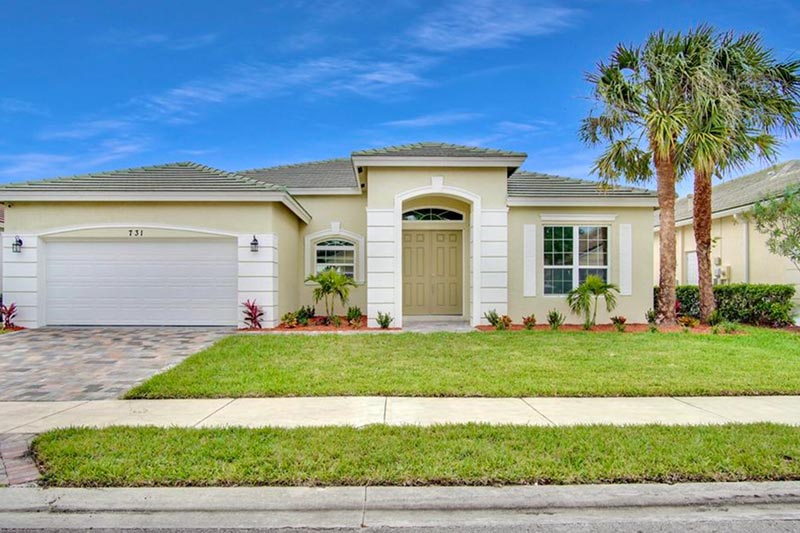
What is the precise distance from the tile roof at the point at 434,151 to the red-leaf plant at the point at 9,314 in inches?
367

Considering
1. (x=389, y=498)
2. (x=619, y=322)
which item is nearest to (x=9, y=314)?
(x=389, y=498)

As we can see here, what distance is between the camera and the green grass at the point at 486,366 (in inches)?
242

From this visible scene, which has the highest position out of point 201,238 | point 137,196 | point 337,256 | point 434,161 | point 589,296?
point 434,161

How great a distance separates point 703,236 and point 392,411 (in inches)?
456

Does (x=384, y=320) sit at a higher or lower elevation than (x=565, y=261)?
lower

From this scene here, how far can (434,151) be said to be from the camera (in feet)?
40.2

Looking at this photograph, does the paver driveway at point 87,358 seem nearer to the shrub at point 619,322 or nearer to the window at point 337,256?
the window at point 337,256

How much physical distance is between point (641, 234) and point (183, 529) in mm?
13642

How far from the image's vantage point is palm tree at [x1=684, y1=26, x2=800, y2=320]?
11.4 m

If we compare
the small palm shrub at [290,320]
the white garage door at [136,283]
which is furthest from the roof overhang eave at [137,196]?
the small palm shrub at [290,320]

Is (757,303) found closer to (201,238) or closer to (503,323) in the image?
(503,323)

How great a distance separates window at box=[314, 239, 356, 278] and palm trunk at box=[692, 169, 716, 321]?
31.7 feet

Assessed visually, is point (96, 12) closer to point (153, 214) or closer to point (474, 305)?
point (153, 214)

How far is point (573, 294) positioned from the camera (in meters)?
12.7
